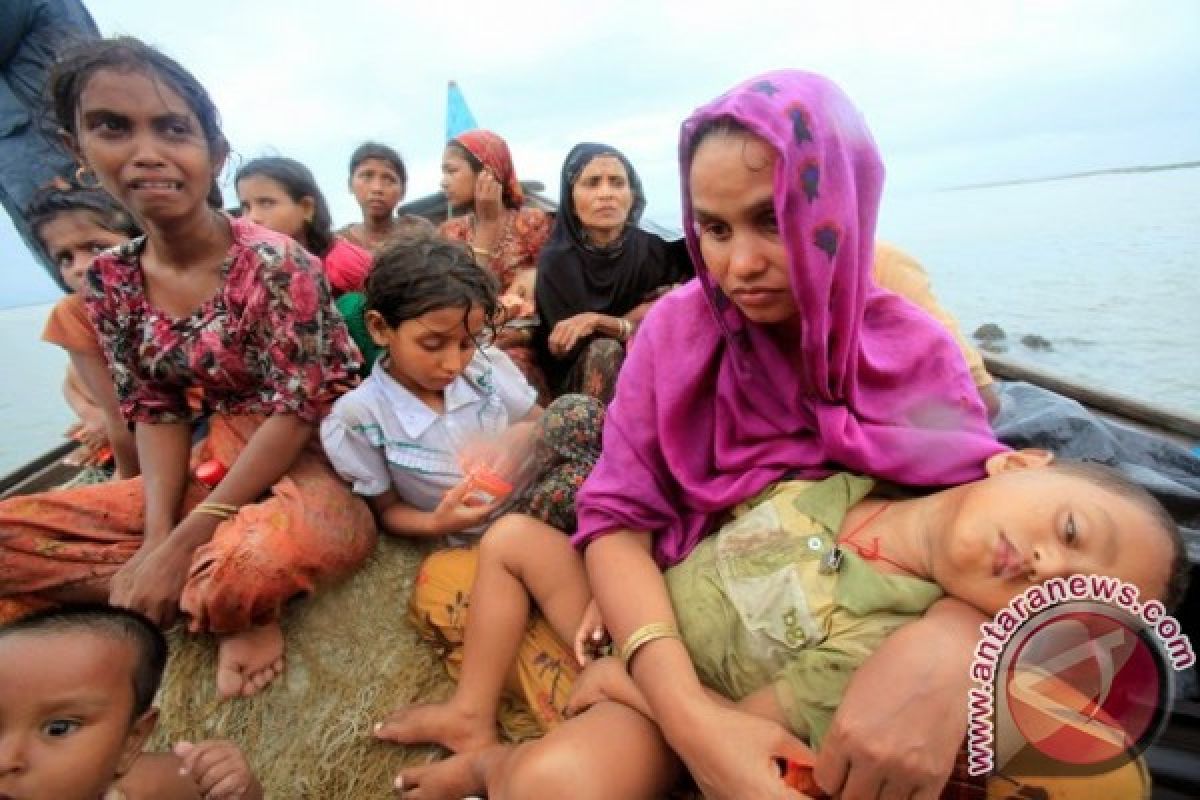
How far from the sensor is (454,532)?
6.25ft

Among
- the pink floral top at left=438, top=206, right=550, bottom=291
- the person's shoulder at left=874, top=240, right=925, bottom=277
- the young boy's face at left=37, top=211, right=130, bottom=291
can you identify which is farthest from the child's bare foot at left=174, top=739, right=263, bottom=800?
the pink floral top at left=438, top=206, right=550, bottom=291

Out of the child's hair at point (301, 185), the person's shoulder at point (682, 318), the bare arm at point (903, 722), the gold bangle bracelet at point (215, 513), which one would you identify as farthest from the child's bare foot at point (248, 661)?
the child's hair at point (301, 185)

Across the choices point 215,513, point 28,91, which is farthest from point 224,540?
point 28,91

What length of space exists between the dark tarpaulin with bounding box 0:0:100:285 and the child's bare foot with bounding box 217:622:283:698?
2.18 metres

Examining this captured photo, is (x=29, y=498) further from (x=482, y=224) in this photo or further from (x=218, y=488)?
(x=482, y=224)

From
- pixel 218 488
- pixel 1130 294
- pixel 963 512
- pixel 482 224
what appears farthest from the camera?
pixel 1130 294

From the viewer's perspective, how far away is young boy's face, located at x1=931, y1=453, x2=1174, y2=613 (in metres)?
1.04

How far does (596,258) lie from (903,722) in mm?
2583

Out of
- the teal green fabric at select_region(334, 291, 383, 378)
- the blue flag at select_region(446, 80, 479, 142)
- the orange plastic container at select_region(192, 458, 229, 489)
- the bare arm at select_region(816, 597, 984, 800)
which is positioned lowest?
the bare arm at select_region(816, 597, 984, 800)

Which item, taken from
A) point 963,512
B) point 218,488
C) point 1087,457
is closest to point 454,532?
point 218,488

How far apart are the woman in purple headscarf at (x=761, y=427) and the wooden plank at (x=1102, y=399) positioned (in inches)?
80.4

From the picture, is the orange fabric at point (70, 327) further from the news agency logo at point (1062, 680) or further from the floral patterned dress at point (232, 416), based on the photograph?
the news agency logo at point (1062, 680)

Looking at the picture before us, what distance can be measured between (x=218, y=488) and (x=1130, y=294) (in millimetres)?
9946

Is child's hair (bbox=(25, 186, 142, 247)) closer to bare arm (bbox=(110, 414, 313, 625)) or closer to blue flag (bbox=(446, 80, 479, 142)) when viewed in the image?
bare arm (bbox=(110, 414, 313, 625))
